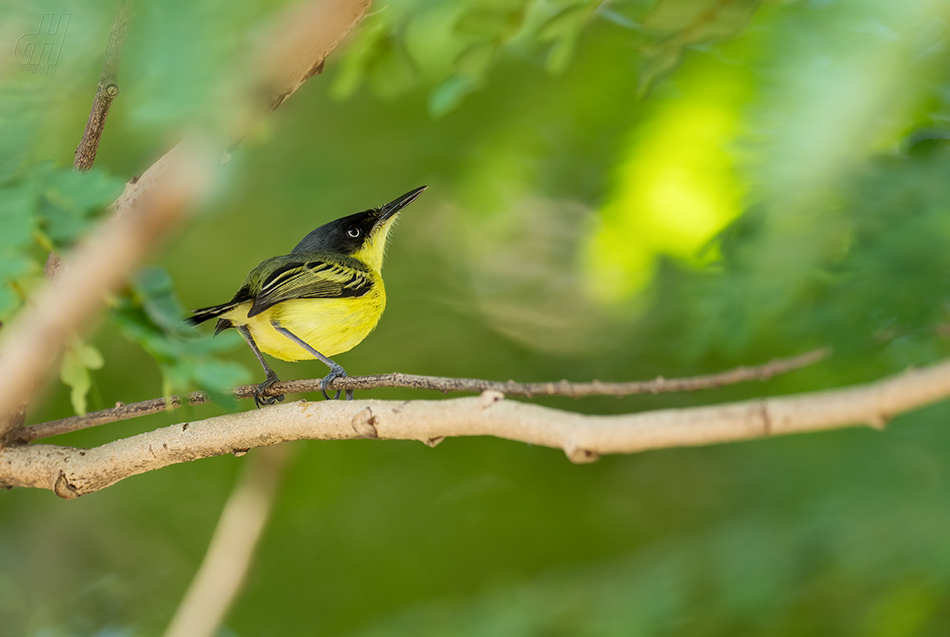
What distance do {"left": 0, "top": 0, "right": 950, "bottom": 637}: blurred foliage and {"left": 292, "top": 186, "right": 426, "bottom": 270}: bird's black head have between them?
1.41 ft

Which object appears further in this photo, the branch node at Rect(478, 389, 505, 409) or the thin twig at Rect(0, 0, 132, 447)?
the thin twig at Rect(0, 0, 132, 447)

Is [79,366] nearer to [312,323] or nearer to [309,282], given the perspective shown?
[312,323]

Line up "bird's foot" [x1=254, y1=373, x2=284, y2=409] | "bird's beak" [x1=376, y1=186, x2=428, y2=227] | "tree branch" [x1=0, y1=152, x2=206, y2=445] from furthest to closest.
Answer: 1. "bird's beak" [x1=376, y1=186, x2=428, y2=227]
2. "bird's foot" [x1=254, y1=373, x2=284, y2=409]
3. "tree branch" [x1=0, y1=152, x2=206, y2=445]

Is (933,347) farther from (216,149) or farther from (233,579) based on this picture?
(216,149)

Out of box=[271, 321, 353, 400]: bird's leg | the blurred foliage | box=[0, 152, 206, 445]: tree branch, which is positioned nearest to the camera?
box=[0, 152, 206, 445]: tree branch

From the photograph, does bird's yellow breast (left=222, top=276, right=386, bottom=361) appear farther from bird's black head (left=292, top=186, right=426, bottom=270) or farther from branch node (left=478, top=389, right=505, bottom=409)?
branch node (left=478, top=389, right=505, bottom=409)

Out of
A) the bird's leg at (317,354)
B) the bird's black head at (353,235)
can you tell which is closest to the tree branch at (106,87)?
the bird's leg at (317,354)

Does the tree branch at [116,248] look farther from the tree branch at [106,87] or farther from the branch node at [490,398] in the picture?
the branch node at [490,398]

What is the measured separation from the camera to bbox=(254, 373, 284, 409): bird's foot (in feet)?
5.69

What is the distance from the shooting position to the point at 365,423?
137cm

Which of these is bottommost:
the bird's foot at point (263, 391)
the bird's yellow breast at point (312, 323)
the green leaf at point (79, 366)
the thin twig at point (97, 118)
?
the bird's yellow breast at point (312, 323)

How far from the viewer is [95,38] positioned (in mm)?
1469

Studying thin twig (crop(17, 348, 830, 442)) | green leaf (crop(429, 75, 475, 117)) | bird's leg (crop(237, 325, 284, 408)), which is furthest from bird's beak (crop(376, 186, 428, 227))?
thin twig (crop(17, 348, 830, 442))

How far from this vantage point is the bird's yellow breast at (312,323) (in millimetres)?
2059
